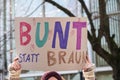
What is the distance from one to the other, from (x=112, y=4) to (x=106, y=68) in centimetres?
184

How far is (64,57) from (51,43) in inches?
8.7

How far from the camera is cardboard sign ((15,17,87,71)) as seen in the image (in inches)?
203

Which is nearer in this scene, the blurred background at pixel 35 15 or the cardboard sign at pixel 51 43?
the cardboard sign at pixel 51 43

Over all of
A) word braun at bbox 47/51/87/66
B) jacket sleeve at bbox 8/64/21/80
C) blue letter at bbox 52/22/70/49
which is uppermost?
blue letter at bbox 52/22/70/49

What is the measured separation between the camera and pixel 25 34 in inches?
207

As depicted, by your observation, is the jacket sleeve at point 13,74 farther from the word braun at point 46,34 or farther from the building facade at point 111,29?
the building facade at point 111,29

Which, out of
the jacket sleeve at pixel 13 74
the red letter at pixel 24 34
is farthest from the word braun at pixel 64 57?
the jacket sleeve at pixel 13 74

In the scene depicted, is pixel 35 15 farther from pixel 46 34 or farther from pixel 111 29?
pixel 46 34

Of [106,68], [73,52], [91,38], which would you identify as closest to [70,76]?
[106,68]

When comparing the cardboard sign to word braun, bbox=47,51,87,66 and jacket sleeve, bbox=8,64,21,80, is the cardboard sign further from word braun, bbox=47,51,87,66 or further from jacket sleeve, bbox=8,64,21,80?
jacket sleeve, bbox=8,64,21,80

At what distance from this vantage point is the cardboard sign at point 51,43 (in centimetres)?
515

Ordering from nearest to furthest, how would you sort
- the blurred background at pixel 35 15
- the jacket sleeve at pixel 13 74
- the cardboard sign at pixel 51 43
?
the jacket sleeve at pixel 13 74 → the cardboard sign at pixel 51 43 → the blurred background at pixel 35 15

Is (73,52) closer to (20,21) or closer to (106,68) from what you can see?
(20,21)

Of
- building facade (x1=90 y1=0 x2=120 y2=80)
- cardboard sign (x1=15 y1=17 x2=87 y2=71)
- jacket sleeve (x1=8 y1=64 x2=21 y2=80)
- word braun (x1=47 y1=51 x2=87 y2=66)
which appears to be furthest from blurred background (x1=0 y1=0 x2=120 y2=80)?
jacket sleeve (x1=8 y1=64 x2=21 y2=80)
